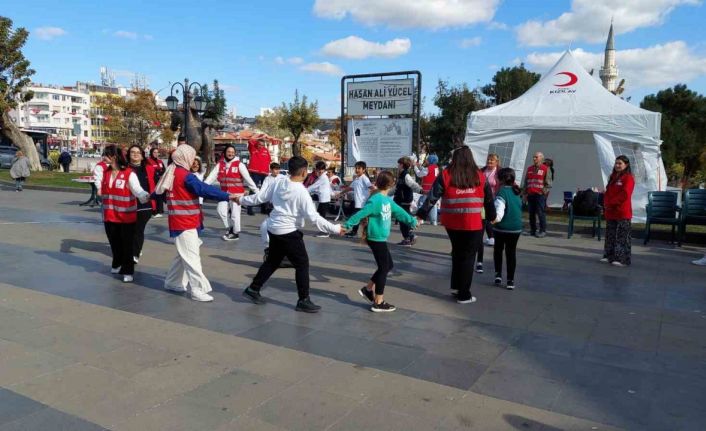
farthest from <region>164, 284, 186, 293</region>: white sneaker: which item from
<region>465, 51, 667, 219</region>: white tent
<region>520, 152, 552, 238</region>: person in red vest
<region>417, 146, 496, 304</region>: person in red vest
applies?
<region>465, 51, 667, 219</region>: white tent

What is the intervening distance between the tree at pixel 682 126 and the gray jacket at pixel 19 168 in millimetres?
36380

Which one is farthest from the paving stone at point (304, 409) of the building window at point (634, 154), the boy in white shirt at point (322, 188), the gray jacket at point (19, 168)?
the gray jacket at point (19, 168)

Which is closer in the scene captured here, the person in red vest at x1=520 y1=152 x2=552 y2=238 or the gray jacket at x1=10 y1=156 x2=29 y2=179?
the person in red vest at x1=520 y1=152 x2=552 y2=238

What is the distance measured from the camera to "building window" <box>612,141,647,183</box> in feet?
46.7

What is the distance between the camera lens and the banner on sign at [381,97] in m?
15.3

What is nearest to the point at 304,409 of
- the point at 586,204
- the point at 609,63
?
the point at 586,204

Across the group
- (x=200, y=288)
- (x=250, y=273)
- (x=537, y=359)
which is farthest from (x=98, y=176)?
(x=537, y=359)

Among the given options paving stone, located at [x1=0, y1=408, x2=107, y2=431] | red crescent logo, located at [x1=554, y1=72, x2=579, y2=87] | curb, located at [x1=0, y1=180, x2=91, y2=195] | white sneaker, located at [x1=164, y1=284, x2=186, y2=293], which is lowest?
paving stone, located at [x1=0, y1=408, x2=107, y2=431]

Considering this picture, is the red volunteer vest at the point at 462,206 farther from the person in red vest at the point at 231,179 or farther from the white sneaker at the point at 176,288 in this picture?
the person in red vest at the point at 231,179

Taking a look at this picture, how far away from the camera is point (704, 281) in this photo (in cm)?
782

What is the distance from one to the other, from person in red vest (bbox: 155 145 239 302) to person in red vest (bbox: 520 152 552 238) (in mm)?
7629

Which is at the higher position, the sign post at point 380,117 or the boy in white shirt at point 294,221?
the sign post at point 380,117

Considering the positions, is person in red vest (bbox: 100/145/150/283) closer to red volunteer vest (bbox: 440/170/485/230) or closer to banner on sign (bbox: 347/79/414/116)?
red volunteer vest (bbox: 440/170/485/230)

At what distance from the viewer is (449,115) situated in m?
37.3
